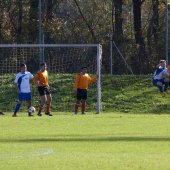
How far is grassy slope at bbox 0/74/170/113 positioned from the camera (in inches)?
1442

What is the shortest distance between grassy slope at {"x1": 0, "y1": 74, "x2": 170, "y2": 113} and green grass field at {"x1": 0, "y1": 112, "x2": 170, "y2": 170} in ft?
38.3

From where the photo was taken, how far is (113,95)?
38875 millimetres

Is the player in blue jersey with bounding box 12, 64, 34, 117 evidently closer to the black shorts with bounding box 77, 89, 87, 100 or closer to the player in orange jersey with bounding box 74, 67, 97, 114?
the player in orange jersey with bounding box 74, 67, 97, 114

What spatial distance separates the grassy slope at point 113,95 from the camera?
3662 cm

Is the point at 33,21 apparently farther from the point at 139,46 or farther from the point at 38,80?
the point at 38,80

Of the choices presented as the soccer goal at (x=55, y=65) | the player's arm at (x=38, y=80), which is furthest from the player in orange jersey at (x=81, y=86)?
the soccer goal at (x=55, y=65)

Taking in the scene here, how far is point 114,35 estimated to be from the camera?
49.5 m

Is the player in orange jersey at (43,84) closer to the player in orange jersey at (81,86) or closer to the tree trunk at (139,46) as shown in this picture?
the player in orange jersey at (81,86)
